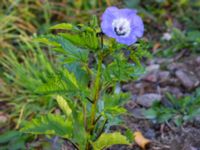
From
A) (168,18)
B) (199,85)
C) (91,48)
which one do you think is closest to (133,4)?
(168,18)

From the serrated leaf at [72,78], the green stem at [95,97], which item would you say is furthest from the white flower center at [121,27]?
the serrated leaf at [72,78]

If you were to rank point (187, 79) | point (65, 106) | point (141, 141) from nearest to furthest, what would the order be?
point (65, 106), point (141, 141), point (187, 79)

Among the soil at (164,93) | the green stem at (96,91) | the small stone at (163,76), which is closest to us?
the green stem at (96,91)

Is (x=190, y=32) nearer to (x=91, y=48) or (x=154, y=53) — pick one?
(x=154, y=53)

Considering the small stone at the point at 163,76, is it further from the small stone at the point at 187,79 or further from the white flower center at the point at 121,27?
the white flower center at the point at 121,27

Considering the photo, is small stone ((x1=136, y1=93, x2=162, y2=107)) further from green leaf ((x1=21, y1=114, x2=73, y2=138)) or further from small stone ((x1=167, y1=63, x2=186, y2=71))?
green leaf ((x1=21, y1=114, x2=73, y2=138))

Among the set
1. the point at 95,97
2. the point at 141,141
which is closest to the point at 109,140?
the point at 95,97

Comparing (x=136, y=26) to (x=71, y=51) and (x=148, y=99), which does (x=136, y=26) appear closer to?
(x=71, y=51)

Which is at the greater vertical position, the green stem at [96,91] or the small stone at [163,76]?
the green stem at [96,91]
